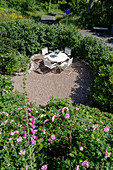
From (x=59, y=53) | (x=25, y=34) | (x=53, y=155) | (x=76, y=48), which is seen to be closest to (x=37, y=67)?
(x=59, y=53)

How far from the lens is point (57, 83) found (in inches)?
260

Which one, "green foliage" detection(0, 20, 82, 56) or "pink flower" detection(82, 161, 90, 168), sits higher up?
"green foliage" detection(0, 20, 82, 56)

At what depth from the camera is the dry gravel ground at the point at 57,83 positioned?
5.91 meters

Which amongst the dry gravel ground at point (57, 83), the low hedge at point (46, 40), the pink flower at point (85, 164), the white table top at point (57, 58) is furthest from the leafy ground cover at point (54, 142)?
the white table top at point (57, 58)

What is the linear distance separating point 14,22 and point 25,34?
Result: 3.15 feet

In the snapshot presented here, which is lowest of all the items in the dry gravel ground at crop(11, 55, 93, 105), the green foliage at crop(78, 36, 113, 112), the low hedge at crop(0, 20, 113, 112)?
the dry gravel ground at crop(11, 55, 93, 105)

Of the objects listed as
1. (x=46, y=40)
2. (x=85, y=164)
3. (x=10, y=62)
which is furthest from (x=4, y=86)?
(x=46, y=40)

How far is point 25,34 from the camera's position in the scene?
26.5 ft

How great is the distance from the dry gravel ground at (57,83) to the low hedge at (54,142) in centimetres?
273

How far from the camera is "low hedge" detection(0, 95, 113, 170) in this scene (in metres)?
2.29

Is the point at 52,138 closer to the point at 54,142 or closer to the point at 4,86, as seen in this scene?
the point at 54,142

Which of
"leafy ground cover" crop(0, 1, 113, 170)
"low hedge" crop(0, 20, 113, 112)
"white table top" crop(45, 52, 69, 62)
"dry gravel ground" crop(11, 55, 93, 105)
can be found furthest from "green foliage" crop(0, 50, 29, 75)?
"leafy ground cover" crop(0, 1, 113, 170)

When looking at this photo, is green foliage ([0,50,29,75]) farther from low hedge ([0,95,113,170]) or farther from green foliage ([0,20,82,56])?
low hedge ([0,95,113,170])

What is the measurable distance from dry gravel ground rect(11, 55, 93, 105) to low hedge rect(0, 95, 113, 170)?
107 inches
